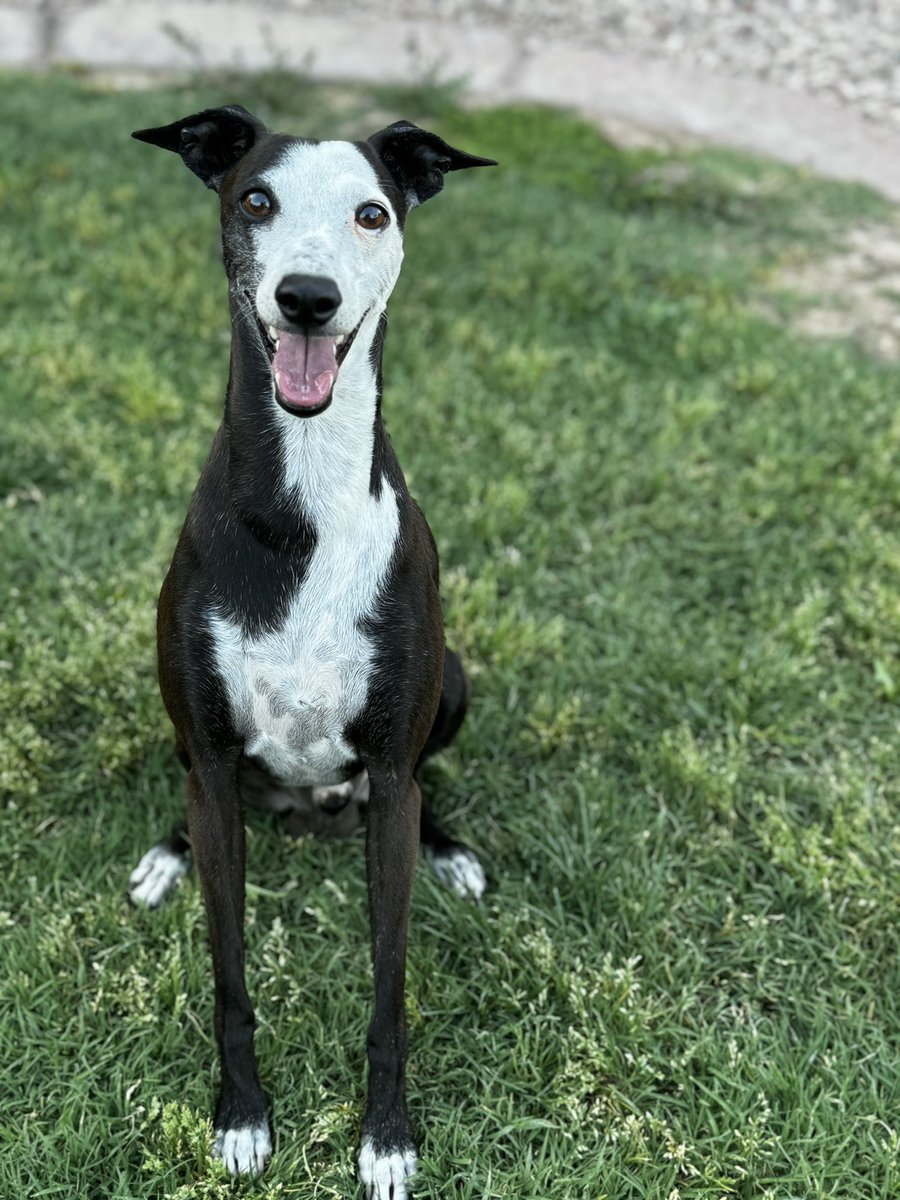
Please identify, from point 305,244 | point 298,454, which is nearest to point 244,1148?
point 298,454

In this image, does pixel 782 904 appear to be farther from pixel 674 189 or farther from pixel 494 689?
pixel 674 189

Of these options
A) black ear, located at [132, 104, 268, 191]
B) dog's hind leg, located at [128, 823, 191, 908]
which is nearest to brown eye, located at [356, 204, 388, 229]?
black ear, located at [132, 104, 268, 191]

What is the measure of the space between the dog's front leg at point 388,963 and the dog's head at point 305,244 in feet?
3.06

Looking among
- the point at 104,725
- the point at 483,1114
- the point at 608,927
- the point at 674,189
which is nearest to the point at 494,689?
the point at 608,927

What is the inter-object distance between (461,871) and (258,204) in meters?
1.95

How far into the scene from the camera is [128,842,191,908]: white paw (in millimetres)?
3119

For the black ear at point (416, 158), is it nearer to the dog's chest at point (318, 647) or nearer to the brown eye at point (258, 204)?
the brown eye at point (258, 204)

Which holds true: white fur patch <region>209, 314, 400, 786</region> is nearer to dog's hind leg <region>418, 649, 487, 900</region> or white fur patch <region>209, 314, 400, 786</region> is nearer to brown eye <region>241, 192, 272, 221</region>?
brown eye <region>241, 192, 272, 221</region>

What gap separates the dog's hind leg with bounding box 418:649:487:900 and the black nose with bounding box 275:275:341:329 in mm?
1304

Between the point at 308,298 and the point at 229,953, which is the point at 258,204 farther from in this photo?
the point at 229,953

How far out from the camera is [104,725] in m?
3.57

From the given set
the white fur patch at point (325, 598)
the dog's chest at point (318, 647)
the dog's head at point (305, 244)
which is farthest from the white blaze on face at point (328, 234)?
the dog's chest at point (318, 647)

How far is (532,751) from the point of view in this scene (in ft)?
12.4

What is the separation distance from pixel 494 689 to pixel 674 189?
218 inches
